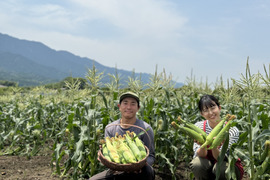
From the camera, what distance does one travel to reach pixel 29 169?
17.6 ft

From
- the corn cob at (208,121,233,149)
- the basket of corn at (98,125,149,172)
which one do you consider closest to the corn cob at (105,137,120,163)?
the basket of corn at (98,125,149,172)

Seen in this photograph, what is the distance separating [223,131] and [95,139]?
2.35 meters

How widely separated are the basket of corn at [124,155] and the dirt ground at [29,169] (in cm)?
201

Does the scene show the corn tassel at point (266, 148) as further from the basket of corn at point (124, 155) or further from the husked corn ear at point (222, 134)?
the basket of corn at point (124, 155)

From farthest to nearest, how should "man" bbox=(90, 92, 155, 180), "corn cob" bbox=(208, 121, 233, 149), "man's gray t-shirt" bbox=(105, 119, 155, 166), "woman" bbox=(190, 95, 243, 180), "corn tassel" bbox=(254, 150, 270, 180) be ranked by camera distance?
"man's gray t-shirt" bbox=(105, 119, 155, 166) → "woman" bbox=(190, 95, 243, 180) → "man" bbox=(90, 92, 155, 180) → "corn tassel" bbox=(254, 150, 270, 180) → "corn cob" bbox=(208, 121, 233, 149)

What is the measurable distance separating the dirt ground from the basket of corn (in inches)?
79.2

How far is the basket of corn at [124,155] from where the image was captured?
278cm

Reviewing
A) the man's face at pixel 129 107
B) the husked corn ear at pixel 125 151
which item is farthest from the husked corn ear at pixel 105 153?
the man's face at pixel 129 107

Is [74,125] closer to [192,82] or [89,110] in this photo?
[89,110]

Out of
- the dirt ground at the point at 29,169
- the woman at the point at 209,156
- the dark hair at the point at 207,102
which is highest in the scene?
the dark hair at the point at 207,102

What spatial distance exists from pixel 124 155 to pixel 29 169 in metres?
3.58

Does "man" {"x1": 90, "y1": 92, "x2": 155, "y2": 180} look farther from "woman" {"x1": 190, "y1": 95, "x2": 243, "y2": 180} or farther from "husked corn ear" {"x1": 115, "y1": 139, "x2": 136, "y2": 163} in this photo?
"woman" {"x1": 190, "y1": 95, "x2": 243, "y2": 180}

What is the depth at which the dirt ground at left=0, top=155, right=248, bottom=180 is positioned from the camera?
4812 millimetres

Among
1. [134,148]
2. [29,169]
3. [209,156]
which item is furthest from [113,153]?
[29,169]
